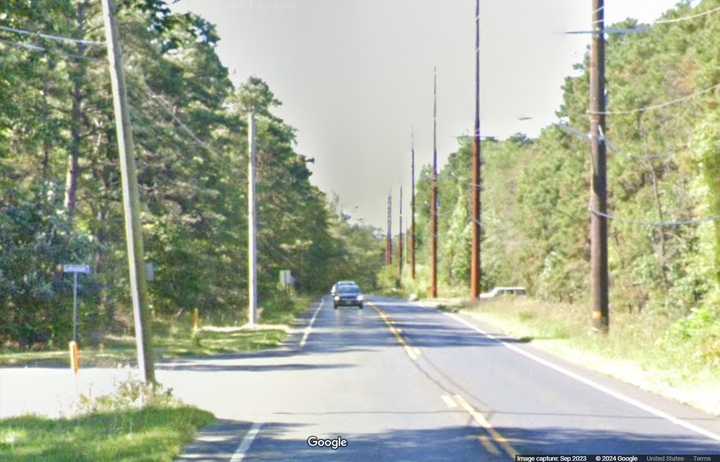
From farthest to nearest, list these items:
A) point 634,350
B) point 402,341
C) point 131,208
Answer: point 402,341, point 634,350, point 131,208

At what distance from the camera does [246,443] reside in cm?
1520

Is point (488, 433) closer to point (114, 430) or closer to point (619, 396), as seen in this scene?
point (114, 430)

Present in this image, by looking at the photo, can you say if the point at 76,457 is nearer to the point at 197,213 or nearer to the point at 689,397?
the point at 689,397

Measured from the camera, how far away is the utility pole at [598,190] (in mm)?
31391

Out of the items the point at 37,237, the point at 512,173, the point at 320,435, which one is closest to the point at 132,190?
the point at 320,435

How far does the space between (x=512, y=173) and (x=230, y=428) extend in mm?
104845

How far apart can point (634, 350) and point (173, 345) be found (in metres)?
15.7

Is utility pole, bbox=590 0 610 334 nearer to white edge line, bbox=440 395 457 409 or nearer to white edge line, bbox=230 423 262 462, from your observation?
white edge line, bbox=440 395 457 409

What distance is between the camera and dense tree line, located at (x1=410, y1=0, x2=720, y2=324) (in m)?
43.6

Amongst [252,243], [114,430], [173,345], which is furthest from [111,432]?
[252,243]

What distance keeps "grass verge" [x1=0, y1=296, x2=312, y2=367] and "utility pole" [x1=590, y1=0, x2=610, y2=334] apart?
10292 mm

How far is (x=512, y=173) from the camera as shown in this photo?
394 ft

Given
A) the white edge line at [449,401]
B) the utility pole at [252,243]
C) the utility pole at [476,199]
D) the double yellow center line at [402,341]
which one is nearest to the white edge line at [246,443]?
the white edge line at [449,401]
